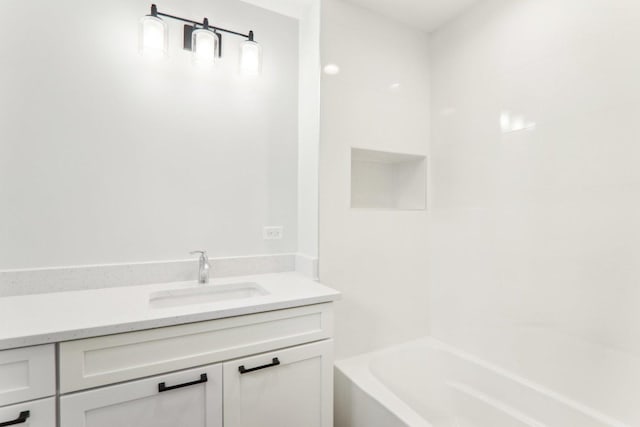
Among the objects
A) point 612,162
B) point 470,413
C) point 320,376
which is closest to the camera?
point 612,162

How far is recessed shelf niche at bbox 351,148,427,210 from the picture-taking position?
6.96ft

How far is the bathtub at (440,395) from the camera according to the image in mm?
1372

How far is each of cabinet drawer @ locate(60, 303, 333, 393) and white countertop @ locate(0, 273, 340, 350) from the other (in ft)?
0.11

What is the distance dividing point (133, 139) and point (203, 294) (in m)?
0.84

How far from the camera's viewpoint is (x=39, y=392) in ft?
3.06

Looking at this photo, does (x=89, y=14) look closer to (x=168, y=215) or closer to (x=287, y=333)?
(x=168, y=215)

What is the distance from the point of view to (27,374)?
0.92m

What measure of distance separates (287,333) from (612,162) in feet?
5.01

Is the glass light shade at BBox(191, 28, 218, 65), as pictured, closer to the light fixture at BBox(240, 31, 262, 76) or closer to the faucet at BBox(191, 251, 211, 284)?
the light fixture at BBox(240, 31, 262, 76)

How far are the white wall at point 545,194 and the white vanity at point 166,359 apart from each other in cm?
98

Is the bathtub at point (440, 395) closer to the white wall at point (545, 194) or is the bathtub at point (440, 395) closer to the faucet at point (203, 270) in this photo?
the white wall at point (545, 194)

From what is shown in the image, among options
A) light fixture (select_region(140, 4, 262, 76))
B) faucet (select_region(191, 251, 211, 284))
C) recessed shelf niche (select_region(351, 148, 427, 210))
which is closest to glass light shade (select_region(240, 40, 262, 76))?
light fixture (select_region(140, 4, 262, 76))

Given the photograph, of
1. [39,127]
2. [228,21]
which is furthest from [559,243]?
[39,127]

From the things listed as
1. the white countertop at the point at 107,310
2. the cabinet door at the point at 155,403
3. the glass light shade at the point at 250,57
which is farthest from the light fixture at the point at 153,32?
the cabinet door at the point at 155,403
